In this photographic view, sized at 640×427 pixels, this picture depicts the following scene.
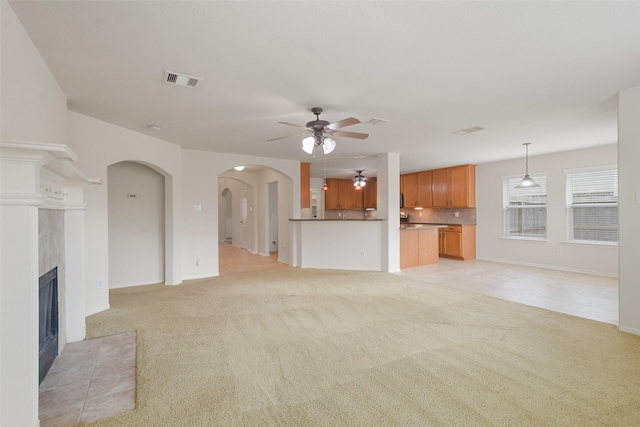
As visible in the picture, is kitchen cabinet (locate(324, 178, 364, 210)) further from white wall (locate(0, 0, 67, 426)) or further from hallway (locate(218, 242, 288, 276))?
white wall (locate(0, 0, 67, 426))

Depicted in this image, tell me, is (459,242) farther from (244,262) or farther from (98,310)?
Answer: (98,310)

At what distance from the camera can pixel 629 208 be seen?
318 cm

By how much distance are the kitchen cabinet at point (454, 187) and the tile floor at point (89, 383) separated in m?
7.53

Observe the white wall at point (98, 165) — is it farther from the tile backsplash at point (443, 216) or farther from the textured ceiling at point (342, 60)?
the tile backsplash at point (443, 216)

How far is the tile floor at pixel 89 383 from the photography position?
78.8 inches

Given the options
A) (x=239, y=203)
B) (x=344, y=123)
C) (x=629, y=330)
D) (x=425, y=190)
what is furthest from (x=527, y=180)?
(x=239, y=203)

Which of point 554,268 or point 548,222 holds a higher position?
point 548,222

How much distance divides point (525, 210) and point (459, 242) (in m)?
1.61

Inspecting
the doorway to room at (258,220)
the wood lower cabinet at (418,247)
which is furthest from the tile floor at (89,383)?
the wood lower cabinet at (418,247)

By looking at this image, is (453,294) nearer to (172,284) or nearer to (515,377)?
(515,377)

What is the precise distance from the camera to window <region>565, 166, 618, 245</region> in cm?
582

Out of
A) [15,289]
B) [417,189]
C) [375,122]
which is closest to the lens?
[15,289]

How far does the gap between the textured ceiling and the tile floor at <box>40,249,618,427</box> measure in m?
2.43

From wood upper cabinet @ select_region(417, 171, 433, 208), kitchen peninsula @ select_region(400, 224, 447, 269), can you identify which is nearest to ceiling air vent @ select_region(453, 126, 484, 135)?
kitchen peninsula @ select_region(400, 224, 447, 269)
